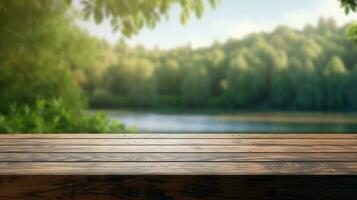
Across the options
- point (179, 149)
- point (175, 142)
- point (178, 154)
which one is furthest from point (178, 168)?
point (175, 142)

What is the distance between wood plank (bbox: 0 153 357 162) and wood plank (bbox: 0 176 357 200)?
22cm

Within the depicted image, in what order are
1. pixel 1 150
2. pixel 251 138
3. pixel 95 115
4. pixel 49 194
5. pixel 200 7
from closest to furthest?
pixel 49 194, pixel 1 150, pixel 251 138, pixel 200 7, pixel 95 115

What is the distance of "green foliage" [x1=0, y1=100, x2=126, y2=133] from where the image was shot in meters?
3.84

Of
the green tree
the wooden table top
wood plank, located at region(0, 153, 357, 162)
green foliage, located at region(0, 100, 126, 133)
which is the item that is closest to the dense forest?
the green tree

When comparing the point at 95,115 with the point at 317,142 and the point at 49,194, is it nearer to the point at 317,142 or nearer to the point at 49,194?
the point at 317,142

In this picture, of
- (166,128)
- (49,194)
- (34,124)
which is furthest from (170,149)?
(34,124)

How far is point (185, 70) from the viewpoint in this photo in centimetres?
390

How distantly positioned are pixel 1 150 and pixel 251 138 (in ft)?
3.19

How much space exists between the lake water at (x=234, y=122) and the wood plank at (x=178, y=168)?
2365mm

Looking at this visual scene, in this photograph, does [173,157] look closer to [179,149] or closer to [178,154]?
[178,154]

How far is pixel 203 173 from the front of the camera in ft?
4.38

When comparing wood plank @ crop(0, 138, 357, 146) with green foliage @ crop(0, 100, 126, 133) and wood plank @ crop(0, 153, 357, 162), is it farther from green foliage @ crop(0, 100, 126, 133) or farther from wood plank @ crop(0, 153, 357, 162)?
green foliage @ crop(0, 100, 126, 133)

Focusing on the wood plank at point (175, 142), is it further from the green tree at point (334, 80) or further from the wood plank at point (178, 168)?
the green tree at point (334, 80)

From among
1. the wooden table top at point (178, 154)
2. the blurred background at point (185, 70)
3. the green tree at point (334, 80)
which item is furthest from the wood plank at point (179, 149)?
the green tree at point (334, 80)
